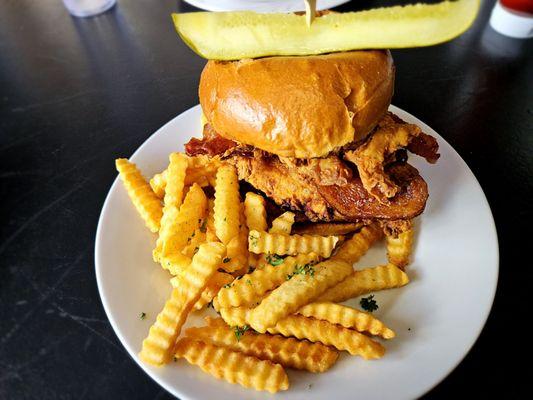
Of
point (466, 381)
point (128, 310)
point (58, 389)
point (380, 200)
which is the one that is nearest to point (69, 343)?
point (58, 389)

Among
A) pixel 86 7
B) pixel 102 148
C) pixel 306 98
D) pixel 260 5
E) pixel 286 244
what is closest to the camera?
pixel 306 98

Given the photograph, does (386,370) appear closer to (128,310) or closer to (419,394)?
(419,394)

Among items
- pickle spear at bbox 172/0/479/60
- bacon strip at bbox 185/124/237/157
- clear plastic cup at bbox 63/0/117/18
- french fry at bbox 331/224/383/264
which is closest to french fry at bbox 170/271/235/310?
french fry at bbox 331/224/383/264

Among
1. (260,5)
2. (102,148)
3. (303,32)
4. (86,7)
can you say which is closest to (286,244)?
(303,32)

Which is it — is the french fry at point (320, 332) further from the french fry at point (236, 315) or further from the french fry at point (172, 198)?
the french fry at point (172, 198)

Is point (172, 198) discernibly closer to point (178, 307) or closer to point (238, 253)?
point (238, 253)

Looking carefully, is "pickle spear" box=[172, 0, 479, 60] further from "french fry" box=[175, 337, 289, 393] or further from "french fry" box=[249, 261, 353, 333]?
"french fry" box=[175, 337, 289, 393]

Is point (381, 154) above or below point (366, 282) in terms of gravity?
above
